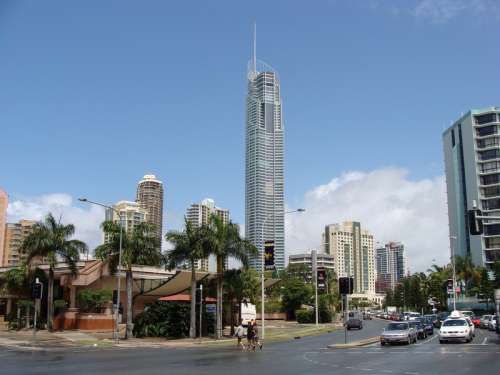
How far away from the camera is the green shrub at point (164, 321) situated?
4850 centimetres

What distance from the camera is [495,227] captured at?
125625 millimetres

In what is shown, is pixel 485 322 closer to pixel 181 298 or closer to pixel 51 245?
pixel 181 298

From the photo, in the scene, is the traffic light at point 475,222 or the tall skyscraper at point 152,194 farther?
the tall skyscraper at point 152,194

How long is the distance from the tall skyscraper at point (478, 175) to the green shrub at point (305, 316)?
49619mm

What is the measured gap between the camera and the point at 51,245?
51.1 meters

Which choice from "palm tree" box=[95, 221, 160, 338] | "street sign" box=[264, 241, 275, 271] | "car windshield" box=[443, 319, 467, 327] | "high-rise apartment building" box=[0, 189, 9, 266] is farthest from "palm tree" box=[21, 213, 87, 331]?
"high-rise apartment building" box=[0, 189, 9, 266]

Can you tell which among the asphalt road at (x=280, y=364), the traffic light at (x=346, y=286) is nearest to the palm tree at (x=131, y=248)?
the asphalt road at (x=280, y=364)

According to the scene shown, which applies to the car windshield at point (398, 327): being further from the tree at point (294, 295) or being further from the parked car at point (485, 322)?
the tree at point (294, 295)

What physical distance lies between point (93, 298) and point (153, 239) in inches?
535

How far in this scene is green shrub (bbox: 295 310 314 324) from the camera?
8750 cm

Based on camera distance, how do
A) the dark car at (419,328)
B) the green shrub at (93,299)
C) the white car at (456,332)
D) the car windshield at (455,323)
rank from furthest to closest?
the green shrub at (93,299) → the dark car at (419,328) → the car windshield at (455,323) → the white car at (456,332)

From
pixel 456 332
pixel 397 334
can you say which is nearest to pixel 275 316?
pixel 397 334

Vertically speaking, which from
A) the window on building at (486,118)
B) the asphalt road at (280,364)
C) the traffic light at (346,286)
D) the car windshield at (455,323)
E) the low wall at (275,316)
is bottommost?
the low wall at (275,316)

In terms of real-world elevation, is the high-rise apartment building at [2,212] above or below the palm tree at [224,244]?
above
